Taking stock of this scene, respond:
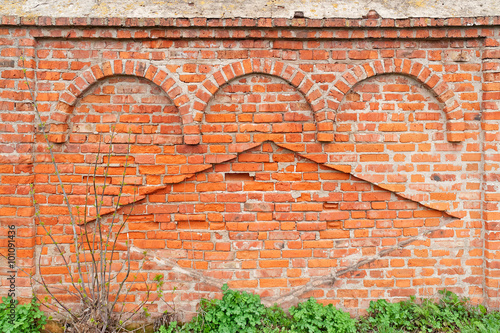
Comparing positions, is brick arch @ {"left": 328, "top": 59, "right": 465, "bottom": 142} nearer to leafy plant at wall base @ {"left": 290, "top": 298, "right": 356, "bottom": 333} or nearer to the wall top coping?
the wall top coping

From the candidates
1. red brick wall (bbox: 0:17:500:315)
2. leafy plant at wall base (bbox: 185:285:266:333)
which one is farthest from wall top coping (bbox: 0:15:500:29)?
leafy plant at wall base (bbox: 185:285:266:333)

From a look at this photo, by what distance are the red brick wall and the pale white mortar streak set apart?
0.55 ft

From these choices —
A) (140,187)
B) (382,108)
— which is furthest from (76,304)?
(382,108)

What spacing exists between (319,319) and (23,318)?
2796 millimetres

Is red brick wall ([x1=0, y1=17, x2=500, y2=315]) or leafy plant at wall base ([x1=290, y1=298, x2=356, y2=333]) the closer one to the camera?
leafy plant at wall base ([x1=290, y1=298, x2=356, y2=333])

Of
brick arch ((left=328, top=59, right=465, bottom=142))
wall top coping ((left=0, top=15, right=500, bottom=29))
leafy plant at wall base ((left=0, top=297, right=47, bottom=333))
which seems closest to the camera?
leafy plant at wall base ((left=0, top=297, right=47, bottom=333))

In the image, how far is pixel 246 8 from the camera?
321 centimetres

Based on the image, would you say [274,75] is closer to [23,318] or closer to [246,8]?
[246,8]

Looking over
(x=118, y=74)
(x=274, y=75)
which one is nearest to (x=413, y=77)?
(x=274, y=75)

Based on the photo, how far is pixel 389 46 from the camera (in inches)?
127

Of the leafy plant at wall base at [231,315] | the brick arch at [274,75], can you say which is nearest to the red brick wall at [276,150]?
the brick arch at [274,75]

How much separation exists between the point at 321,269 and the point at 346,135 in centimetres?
140

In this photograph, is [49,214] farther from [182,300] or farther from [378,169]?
[378,169]

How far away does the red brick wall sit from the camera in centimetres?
317
